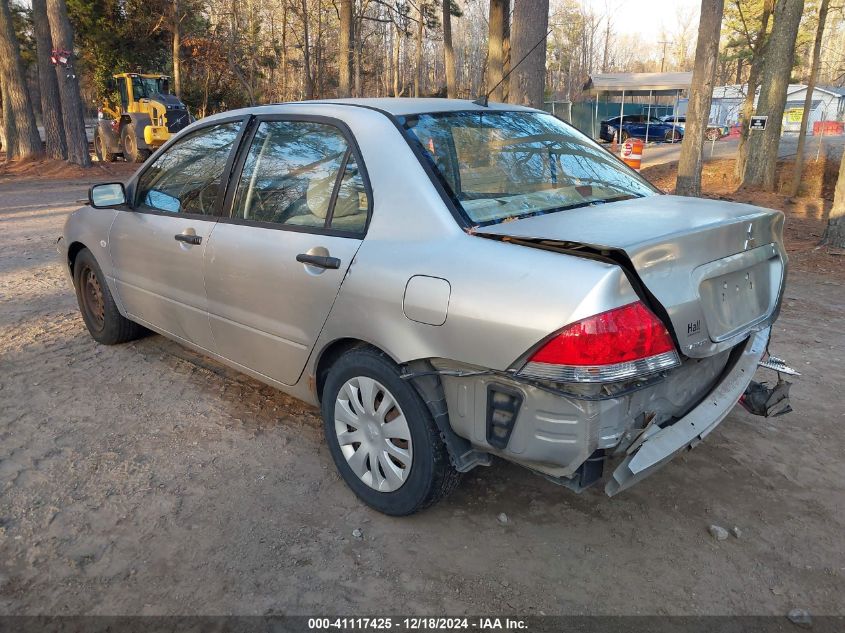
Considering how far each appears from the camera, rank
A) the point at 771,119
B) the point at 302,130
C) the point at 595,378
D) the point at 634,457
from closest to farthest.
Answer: the point at 595,378, the point at 634,457, the point at 302,130, the point at 771,119

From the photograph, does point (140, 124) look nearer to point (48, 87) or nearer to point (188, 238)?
point (48, 87)

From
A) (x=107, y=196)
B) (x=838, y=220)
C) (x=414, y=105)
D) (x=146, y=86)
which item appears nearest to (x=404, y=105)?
(x=414, y=105)

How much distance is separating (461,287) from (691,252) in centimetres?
85

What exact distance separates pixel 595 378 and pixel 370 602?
1.20m

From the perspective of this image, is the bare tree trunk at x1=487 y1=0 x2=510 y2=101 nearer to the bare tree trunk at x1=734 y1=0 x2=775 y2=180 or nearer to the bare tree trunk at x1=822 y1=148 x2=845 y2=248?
the bare tree trunk at x1=822 y1=148 x2=845 y2=248

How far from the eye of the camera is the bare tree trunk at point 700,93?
9621 mm

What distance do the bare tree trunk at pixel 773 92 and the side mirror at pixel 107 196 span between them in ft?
39.6

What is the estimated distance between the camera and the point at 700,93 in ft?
32.9

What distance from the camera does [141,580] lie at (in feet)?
8.48

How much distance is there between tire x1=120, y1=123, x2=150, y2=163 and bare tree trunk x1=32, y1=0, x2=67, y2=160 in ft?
7.18

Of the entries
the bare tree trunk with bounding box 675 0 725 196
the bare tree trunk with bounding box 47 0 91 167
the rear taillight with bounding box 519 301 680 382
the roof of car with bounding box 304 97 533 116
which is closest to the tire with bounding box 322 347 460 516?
the rear taillight with bounding box 519 301 680 382

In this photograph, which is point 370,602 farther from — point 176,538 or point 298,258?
point 298,258

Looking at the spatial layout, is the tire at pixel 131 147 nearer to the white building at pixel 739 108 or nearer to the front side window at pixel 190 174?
the front side window at pixel 190 174

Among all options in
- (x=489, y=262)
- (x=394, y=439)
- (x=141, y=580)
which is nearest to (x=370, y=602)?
(x=394, y=439)
